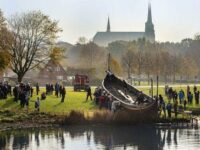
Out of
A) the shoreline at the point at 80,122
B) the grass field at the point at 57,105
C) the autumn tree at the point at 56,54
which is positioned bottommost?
the shoreline at the point at 80,122

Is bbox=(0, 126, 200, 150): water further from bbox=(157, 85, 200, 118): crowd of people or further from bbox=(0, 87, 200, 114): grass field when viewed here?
bbox=(0, 87, 200, 114): grass field

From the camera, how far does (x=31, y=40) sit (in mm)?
86625

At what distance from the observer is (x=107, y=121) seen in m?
56.6

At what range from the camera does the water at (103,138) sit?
151ft

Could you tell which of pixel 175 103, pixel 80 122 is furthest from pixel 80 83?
pixel 175 103

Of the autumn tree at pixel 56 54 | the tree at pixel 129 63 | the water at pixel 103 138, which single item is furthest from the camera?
the tree at pixel 129 63

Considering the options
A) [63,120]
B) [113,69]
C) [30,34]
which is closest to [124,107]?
[63,120]

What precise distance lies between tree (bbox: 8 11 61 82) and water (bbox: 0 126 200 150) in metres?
30.1

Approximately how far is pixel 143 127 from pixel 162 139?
18.8 feet

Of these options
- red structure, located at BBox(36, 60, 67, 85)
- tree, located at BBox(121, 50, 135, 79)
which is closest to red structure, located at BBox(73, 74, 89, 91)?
red structure, located at BBox(36, 60, 67, 85)

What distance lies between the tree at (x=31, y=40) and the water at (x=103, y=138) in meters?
30.1

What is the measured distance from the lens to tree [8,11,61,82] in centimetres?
8356

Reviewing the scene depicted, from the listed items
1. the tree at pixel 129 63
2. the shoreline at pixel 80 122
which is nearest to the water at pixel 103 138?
the shoreline at pixel 80 122

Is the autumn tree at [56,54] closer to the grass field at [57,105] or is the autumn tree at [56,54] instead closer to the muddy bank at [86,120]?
the grass field at [57,105]
